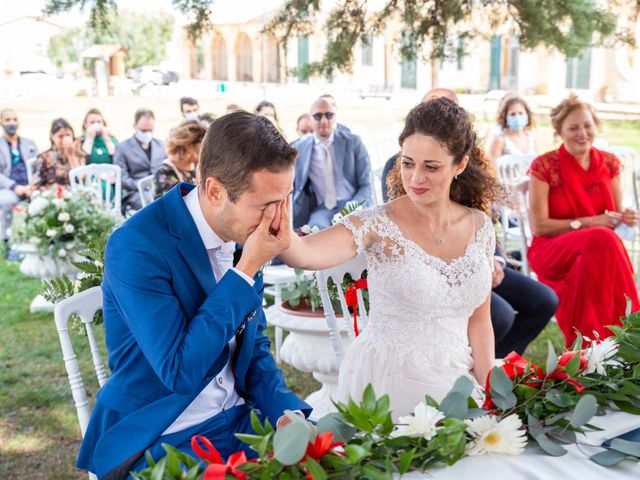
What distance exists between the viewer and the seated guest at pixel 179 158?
584cm

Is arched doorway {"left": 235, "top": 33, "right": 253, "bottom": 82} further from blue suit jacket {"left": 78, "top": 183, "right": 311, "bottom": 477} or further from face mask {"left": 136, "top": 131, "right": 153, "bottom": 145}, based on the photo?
blue suit jacket {"left": 78, "top": 183, "right": 311, "bottom": 477}

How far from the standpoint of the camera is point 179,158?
19.3 ft

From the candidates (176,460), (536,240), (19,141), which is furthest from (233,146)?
(19,141)

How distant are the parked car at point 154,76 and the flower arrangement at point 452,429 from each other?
41.7 m

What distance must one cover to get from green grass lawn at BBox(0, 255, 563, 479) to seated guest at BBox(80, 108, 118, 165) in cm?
279

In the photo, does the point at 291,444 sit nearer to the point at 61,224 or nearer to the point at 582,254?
the point at 582,254

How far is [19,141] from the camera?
9664mm

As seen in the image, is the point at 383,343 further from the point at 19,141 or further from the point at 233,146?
the point at 19,141

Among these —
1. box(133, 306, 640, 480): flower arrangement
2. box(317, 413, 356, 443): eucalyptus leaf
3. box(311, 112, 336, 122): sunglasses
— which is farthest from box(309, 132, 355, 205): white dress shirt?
box(317, 413, 356, 443): eucalyptus leaf

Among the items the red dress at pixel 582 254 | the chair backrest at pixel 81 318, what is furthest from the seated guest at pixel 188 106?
the chair backrest at pixel 81 318

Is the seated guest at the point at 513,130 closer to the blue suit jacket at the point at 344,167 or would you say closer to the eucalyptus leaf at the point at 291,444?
the blue suit jacket at the point at 344,167

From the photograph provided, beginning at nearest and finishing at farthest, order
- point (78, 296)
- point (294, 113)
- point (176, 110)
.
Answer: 1. point (78, 296)
2. point (294, 113)
3. point (176, 110)

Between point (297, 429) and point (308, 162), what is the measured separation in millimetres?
5649

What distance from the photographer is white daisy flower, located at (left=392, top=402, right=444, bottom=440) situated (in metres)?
1.45
